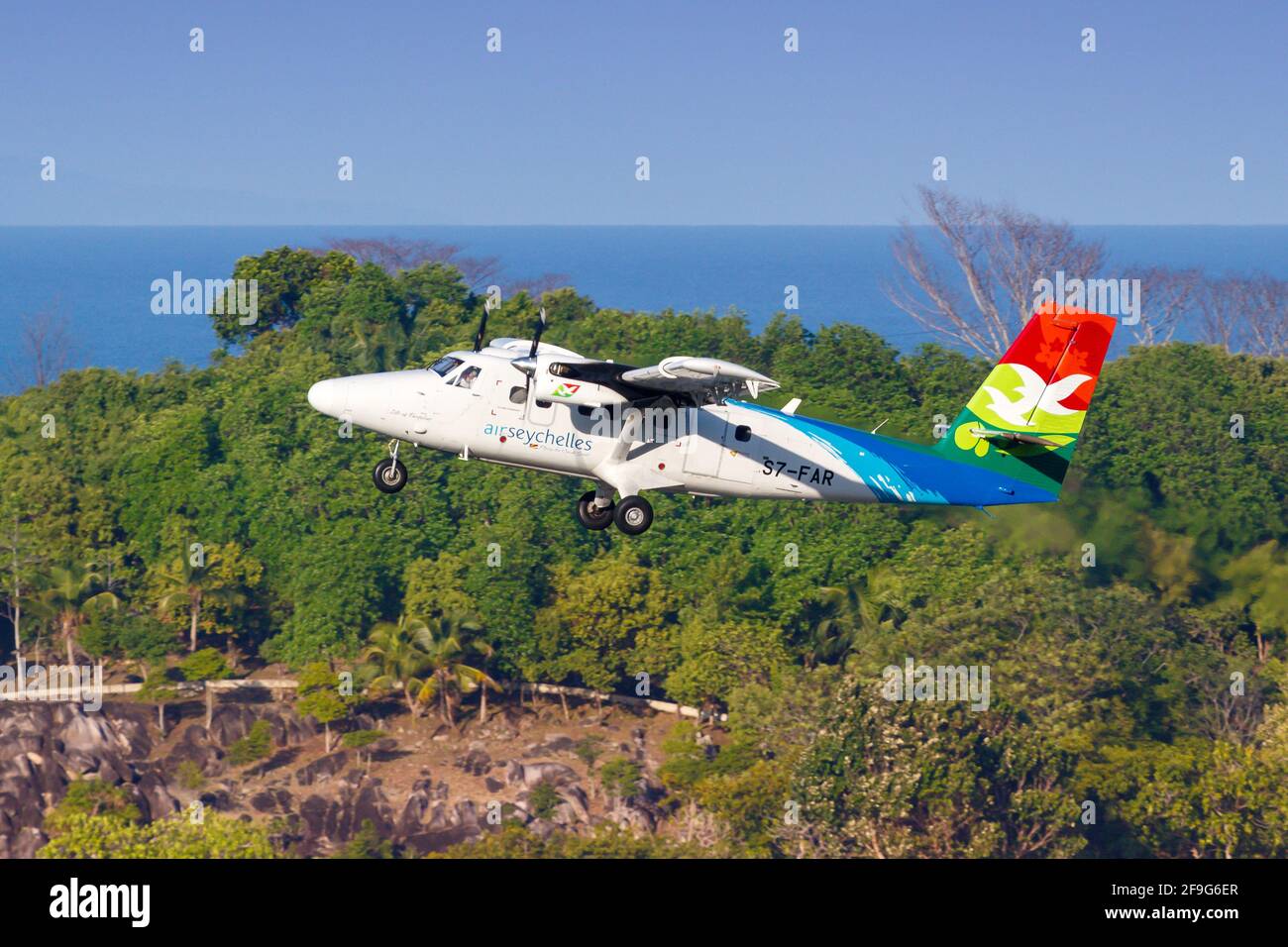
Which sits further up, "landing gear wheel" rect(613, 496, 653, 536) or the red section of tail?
the red section of tail

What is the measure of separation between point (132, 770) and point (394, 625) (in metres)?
13.1

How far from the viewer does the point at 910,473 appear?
3662cm

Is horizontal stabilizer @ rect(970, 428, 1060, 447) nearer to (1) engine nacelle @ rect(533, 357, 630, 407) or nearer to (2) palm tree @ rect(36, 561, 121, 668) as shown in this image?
(1) engine nacelle @ rect(533, 357, 630, 407)

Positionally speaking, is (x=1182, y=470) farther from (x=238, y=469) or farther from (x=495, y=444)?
(x=495, y=444)

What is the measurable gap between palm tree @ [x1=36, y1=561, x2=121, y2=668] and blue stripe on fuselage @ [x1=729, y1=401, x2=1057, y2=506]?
51256 mm

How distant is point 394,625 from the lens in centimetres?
7619

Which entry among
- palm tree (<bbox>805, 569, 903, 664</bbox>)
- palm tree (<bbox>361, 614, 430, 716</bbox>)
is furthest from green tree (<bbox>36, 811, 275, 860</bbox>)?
palm tree (<bbox>805, 569, 903, 664</bbox>)

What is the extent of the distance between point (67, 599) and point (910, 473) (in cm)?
5383

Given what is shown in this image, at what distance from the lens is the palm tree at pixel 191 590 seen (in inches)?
3029

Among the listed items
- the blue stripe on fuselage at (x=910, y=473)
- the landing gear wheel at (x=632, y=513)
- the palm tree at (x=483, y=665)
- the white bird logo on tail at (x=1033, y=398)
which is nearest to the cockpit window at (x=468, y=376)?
the landing gear wheel at (x=632, y=513)

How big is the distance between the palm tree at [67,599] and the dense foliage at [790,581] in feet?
1.16

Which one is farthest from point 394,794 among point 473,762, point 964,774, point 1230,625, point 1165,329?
point 1165,329

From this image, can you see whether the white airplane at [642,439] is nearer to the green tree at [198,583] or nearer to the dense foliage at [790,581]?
the dense foliage at [790,581]

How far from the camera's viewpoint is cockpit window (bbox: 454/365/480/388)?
34188mm
